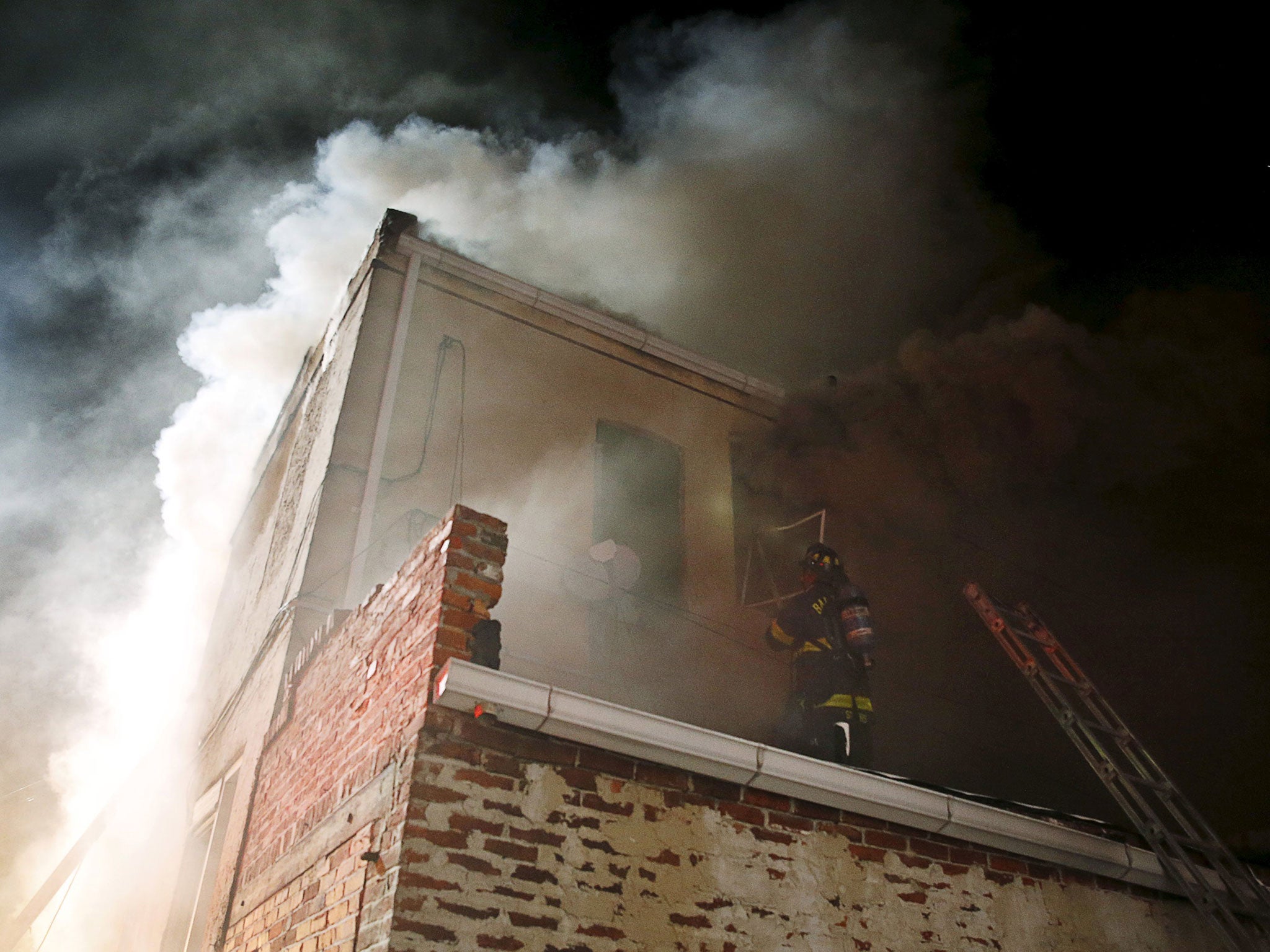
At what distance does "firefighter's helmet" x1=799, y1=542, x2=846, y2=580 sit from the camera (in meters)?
6.81

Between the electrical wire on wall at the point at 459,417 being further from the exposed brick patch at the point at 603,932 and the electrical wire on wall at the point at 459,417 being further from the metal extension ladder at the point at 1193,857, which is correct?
the metal extension ladder at the point at 1193,857

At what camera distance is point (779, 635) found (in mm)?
6543

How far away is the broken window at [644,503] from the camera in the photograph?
7949 millimetres

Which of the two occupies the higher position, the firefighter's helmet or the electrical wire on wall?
the electrical wire on wall

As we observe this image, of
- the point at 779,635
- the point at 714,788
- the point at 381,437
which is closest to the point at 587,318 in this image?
the point at 381,437

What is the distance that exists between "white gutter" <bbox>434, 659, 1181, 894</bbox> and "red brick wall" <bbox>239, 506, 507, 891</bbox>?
26cm

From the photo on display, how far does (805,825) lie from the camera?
3.82 meters

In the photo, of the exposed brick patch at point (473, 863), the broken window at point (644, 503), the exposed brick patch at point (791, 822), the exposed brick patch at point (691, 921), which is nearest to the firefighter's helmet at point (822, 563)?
the broken window at point (644, 503)

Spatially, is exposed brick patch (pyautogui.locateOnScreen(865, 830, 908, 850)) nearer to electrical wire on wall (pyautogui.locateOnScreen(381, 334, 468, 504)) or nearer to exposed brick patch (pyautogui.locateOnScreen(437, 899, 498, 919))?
exposed brick patch (pyautogui.locateOnScreen(437, 899, 498, 919))

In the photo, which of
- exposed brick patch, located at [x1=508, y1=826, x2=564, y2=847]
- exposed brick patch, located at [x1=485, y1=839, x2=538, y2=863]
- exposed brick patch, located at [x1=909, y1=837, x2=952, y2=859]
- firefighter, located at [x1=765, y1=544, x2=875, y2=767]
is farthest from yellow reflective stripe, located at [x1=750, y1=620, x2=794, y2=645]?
exposed brick patch, located at [x1=485, y1=839, x2=538, y2=863]

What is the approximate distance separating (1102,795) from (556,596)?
5.90 meters

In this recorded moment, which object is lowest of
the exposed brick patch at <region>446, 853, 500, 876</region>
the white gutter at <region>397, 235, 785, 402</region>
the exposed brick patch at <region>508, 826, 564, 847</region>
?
the exposed brick patch at <region>446, 853, 500, 876</region>

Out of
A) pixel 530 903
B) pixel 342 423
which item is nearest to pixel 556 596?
pixel 342 423

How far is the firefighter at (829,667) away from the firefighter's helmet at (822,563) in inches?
0.4
